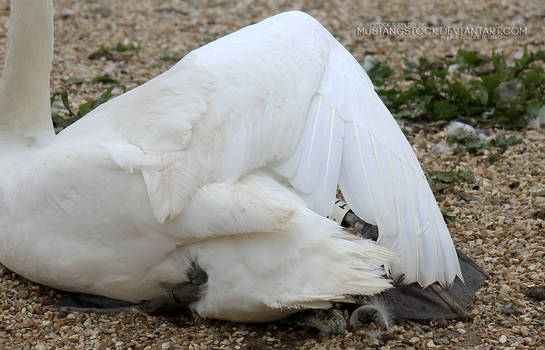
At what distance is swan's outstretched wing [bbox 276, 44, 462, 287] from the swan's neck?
3.83 feet

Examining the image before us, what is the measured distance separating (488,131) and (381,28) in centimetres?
236

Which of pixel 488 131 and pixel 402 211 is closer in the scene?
pixel 402 211

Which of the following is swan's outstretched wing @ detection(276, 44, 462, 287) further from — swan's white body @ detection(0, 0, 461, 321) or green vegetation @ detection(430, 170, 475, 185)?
green vegetation @ detection(430, 170, 475, 185)

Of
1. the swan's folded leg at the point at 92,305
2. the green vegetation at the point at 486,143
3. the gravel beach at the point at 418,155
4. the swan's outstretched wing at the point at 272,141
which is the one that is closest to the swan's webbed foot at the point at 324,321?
the gravel beach at the point at 418,155

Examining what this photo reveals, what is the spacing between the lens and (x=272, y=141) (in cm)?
321

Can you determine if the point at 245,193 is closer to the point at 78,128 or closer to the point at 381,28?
the point at 78,128

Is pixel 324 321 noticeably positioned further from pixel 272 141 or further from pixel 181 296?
pixel 272 141

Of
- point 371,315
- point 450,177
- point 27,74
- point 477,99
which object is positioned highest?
point 27,74

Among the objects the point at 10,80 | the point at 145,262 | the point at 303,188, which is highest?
the point at 10,80

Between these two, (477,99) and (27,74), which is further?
(477,99)

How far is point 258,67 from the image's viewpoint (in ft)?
11.0

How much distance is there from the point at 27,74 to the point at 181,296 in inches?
48.3

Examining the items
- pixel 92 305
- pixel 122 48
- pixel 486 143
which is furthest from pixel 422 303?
pixel 122 48

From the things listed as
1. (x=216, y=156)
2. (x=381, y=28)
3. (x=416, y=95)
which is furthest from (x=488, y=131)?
(x=216, y=156)
